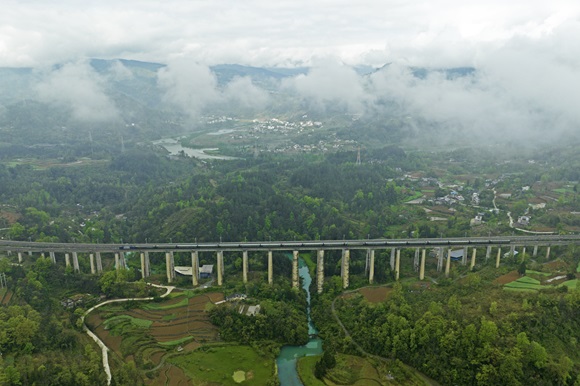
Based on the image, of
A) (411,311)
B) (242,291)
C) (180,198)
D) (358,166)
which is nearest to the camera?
(411,311)

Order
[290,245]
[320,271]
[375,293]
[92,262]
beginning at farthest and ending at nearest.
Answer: [92,262] < [290,245] < [320,271] < [375,293]

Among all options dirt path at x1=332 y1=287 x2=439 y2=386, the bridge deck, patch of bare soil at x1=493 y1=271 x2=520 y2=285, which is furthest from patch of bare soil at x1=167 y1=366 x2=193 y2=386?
patch of bare soil at x1=493 y1=271 x2=520 y2=285

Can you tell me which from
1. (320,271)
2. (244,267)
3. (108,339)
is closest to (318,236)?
(320,271)

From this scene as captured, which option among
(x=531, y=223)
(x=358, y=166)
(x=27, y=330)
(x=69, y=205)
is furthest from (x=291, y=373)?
(x=358, y=166)

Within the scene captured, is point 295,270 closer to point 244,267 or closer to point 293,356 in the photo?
point 244,267

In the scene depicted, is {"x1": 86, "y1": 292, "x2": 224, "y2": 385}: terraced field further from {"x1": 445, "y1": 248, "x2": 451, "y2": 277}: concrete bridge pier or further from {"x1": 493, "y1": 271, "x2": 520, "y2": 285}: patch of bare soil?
{"x1": 493, "y1": 271, "x2": 520, "y2": 285}: patch of bare soil

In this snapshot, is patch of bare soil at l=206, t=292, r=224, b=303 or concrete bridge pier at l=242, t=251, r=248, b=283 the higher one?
concrete bridge pier at l=242, t=251, r=248, b=283

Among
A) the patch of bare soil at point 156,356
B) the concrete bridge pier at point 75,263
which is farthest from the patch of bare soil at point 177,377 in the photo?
the concrete bridge pier at point 75,263

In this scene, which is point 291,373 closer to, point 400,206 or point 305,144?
point 400,206
